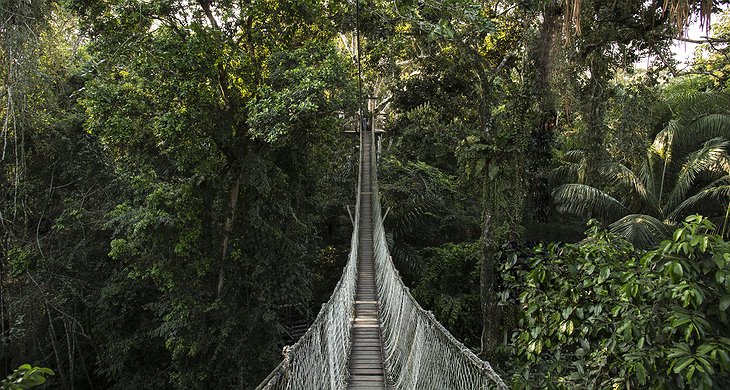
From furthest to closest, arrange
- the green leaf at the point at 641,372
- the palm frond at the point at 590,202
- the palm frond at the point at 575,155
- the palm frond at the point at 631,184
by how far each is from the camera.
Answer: the palm frond at the point at 575,155 → the palm frond at the point at 590,202 → the palm frond at the point at 631,184 → the green leaf at the point at 641,372

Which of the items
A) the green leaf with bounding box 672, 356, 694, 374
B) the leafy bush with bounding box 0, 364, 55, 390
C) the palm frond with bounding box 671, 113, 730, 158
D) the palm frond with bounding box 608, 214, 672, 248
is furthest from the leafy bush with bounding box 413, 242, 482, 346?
the leafy bush with bounding box 0, 364, 55, 390

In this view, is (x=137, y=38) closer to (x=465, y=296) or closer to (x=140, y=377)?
(x=140, y=377)

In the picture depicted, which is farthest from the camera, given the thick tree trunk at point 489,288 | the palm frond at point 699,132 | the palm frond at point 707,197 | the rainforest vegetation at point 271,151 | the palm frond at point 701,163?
the palm frond at point 699,132

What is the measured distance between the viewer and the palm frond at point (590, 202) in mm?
6934

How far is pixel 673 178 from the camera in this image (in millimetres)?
7133

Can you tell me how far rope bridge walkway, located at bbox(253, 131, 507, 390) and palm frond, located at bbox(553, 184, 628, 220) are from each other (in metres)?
3.18

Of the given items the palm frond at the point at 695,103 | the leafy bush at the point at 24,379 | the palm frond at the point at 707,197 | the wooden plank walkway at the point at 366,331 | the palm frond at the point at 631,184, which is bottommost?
the wooden plank walkway at the point at 366,331

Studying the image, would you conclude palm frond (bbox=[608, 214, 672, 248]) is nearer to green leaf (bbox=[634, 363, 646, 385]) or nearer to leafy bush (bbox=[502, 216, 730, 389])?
leafy bush (bbox=[502, 216, 730, 389])

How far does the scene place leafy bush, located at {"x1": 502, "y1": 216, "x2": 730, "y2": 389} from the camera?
5.83 feet

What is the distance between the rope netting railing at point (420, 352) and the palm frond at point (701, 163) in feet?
13.3

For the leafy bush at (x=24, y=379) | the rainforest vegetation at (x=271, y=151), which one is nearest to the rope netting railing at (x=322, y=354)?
the leafy bush at (x=24, y=379)

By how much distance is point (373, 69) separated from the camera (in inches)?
286

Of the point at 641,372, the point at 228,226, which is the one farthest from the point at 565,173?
the point at 641,372

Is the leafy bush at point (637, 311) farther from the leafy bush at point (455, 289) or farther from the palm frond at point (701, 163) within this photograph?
the leafy bush at point (455, 289)
